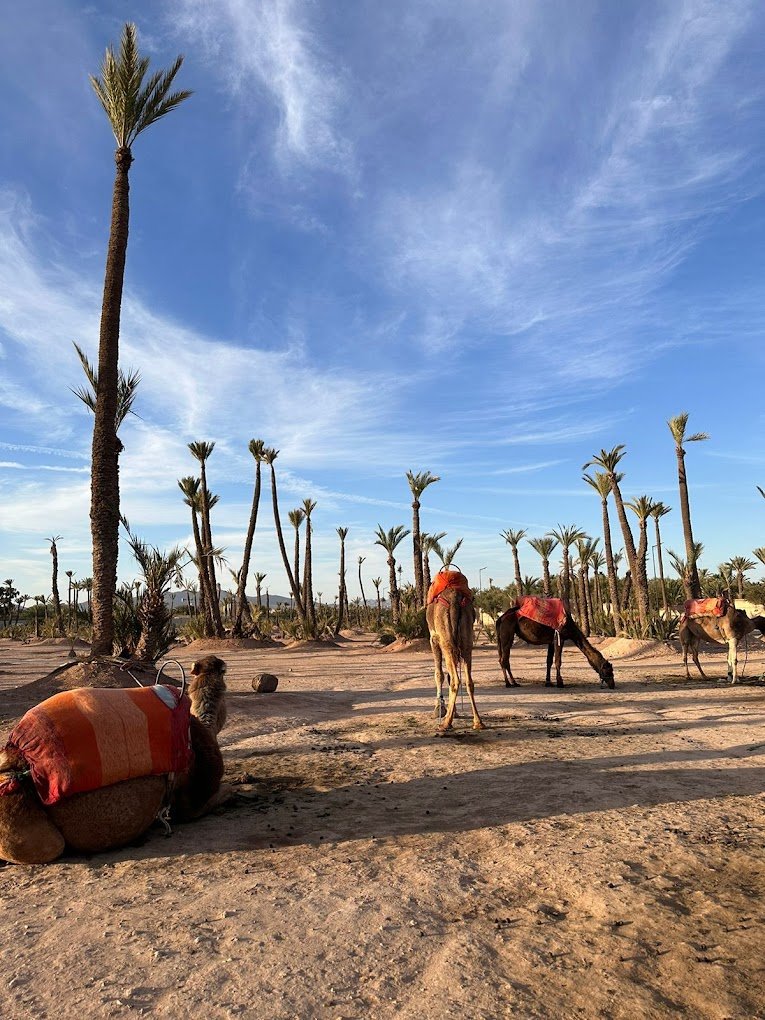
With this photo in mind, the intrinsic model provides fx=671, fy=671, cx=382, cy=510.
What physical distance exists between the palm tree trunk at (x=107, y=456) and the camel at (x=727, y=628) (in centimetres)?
1147

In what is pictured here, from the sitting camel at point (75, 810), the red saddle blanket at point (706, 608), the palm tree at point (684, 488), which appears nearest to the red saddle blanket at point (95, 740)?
the sitting camel at point (75, 810)

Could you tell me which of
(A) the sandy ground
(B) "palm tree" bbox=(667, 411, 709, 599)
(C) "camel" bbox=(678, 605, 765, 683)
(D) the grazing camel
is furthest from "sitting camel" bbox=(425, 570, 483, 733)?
(B) "palm tree" bbox=(667, 411, 709, 599)

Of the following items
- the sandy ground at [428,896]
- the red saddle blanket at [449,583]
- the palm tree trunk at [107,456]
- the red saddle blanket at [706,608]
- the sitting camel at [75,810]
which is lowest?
the sandy ground at [428,896]

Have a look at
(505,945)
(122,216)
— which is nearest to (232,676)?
(122,216)

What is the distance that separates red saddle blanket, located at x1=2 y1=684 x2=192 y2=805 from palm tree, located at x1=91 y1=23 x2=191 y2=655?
8.64 m

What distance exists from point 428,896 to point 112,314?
12.8 metres

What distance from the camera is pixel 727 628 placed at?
1325cm

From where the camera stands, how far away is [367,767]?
660 cm

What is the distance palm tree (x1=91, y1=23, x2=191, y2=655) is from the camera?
12695 millimetres

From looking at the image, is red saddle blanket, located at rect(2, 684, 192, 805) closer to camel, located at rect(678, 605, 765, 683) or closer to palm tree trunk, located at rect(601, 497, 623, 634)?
camel, located at rect(678, 605, 765, 683)

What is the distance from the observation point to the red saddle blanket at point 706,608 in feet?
43.9

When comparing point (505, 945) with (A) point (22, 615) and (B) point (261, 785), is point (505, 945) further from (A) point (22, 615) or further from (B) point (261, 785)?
(A) point (22, 615)

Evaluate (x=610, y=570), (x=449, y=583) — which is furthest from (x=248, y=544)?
(x=449, y=583)

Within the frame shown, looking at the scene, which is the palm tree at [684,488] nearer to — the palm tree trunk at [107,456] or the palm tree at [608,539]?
the palm tree at [608,539]
